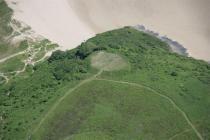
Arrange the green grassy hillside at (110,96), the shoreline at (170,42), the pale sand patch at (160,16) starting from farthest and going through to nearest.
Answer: the pale sand patch at (160,16) < the shoreline at (170,42) < the green grassy hillside at (110,96)

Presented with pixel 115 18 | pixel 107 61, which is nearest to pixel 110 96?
pixel 107 61

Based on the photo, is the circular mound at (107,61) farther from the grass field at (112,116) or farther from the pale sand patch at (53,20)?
the pale sand patch at (53,20)

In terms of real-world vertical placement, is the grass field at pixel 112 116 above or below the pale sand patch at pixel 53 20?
below

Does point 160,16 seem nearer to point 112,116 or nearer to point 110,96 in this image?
point 110,96

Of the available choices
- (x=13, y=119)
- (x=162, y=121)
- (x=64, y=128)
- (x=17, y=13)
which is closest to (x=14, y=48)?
(x=17, y=13)

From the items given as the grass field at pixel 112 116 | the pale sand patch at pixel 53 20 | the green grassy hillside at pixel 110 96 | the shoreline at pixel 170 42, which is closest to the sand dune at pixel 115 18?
the pale sand patch at pixel 53 20

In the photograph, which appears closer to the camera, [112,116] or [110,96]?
[112,116]

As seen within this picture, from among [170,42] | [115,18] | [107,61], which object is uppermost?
[115,18]
